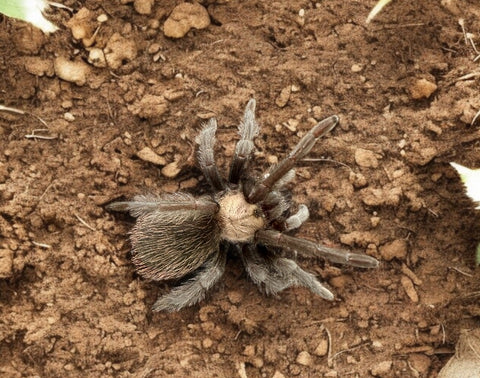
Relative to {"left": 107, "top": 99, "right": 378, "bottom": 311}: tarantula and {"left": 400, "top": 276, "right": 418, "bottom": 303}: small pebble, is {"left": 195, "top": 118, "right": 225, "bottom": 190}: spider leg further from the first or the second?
{"left": 400, "top": 276, "right": 418, "bottom": 303}: small pebble

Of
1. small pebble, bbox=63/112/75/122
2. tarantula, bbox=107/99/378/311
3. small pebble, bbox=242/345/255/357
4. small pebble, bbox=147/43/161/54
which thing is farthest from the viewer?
small pebble, bbox=147/43/161/54

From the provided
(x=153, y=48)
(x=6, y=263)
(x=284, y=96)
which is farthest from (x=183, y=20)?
(x=6, y=263)

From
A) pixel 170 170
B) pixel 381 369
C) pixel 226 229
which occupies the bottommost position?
pixel 381 369

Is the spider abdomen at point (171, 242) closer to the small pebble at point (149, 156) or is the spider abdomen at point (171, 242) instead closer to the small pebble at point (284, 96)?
the small pebble at point (149, 156)

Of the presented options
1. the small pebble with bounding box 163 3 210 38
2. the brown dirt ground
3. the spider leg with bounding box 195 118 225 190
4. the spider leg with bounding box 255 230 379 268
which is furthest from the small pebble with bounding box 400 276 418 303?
the small pebble with bounding box 163 3 210 38

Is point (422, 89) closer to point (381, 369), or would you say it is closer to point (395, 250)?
point (395, 250)

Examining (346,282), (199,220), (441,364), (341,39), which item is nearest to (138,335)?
(199,220)
